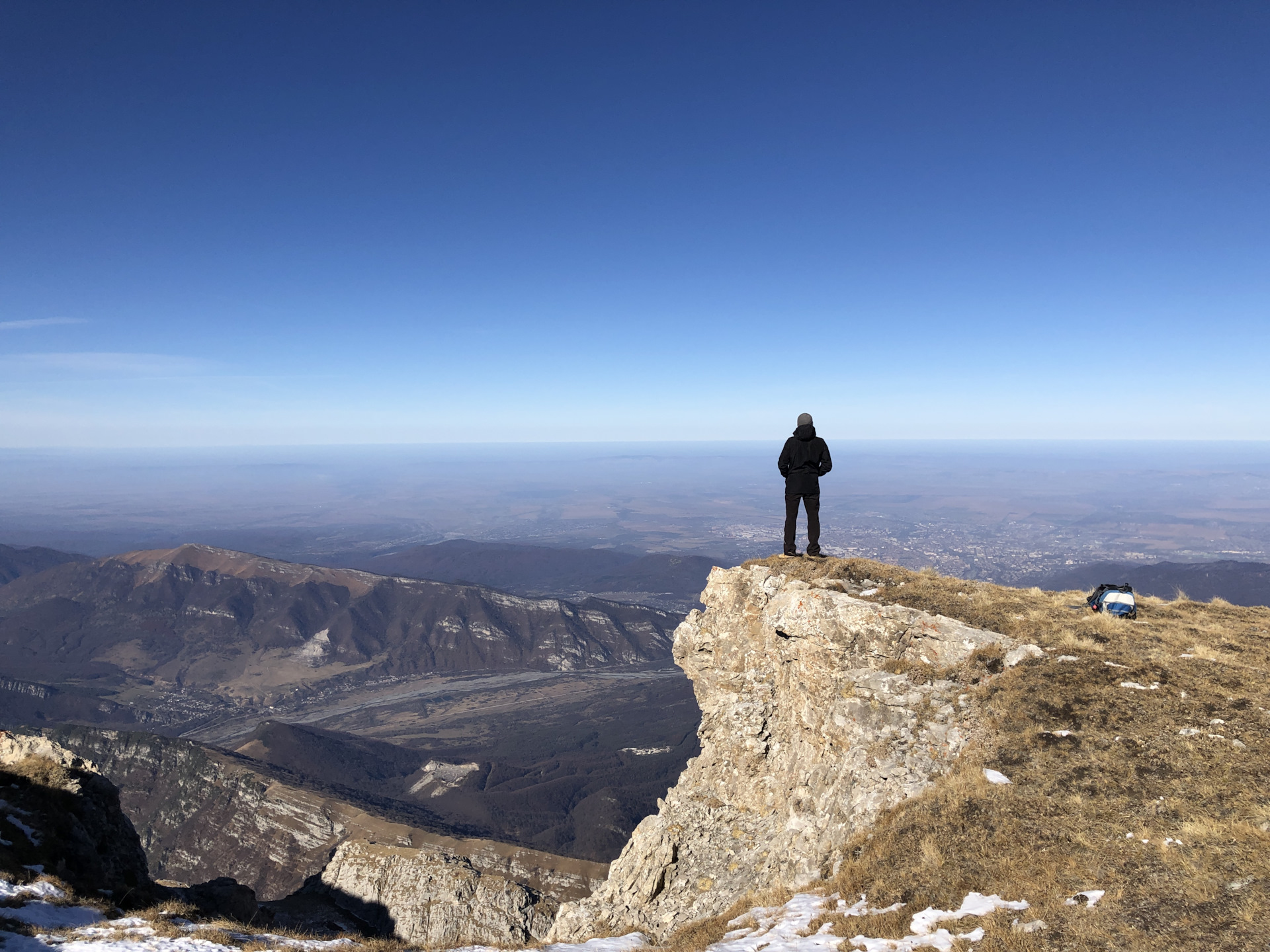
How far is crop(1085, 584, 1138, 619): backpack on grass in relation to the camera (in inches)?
703

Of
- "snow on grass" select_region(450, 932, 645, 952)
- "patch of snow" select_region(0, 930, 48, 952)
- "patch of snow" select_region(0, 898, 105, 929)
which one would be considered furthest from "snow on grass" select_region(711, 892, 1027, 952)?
"patch of snow" select_region(0, 898, 105, 929)

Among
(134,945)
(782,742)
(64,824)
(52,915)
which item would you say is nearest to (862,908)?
(782,742)

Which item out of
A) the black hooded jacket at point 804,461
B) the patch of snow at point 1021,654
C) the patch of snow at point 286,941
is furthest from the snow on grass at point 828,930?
the black hooded jacket at point 804,461

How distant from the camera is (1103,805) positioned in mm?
10445

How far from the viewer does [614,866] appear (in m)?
22.4

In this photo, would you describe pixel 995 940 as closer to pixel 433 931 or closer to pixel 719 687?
pixel 719 687

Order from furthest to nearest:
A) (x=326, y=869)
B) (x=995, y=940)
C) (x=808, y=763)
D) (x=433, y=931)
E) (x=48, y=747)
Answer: (x=326, y=869)
(x=433, y=931)
(x=48, y=747)
(x=808, y=763)
(x=995, y=940)

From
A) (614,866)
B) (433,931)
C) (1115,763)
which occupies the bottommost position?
(433,931)

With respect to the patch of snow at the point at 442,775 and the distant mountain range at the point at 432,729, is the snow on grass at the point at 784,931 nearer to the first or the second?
the distant mountain range at the point at 432,729

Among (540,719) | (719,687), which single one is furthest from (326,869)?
(540,719)

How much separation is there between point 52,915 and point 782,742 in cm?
1946

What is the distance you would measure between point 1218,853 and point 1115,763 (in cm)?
271

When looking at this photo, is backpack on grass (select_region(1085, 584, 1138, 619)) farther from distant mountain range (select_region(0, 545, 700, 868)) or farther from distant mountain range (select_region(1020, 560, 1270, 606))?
distant mountain range (select_region(1020, 560, 1270, 606))

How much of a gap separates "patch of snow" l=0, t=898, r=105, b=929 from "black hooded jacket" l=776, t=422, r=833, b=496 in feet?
66.6
